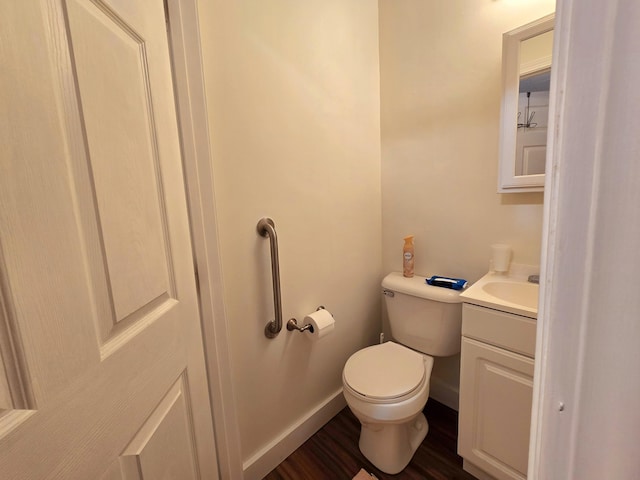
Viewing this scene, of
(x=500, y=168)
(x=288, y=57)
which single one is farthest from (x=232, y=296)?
(x=500, y=168)

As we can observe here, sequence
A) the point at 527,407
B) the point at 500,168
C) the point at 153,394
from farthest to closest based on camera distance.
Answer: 1. the point at 500,168
2. the point at 527,407
3. the point at 153,394

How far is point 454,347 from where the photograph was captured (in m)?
1.41

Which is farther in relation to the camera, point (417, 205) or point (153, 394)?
point (417, 205)

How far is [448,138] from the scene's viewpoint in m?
1.46

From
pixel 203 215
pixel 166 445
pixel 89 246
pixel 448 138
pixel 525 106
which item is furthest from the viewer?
pixel 448 138

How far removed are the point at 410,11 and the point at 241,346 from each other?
1884 millimetres

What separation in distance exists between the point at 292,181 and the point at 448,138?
2.82 ft

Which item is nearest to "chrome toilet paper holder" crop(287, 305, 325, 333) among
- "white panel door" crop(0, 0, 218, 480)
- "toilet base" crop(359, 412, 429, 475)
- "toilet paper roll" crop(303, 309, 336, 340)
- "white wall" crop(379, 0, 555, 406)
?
"toilet paper roll" crop(303, 309, 336, 340)

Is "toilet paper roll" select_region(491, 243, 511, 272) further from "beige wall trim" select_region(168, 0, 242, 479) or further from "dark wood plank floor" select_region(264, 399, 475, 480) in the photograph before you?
"beige wall trim" select_region(168, 0, 242, 479)

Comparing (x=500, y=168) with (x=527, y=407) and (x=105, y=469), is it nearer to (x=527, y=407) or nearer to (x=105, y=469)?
(x=527, y=407)

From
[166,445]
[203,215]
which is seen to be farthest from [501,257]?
[166,445]

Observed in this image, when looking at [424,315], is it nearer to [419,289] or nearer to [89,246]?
[419,289]

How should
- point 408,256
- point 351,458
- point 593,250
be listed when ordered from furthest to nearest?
point 408,256 → point 351,458 → point 593,250

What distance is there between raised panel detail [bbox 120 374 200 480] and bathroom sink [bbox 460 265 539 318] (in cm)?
105
